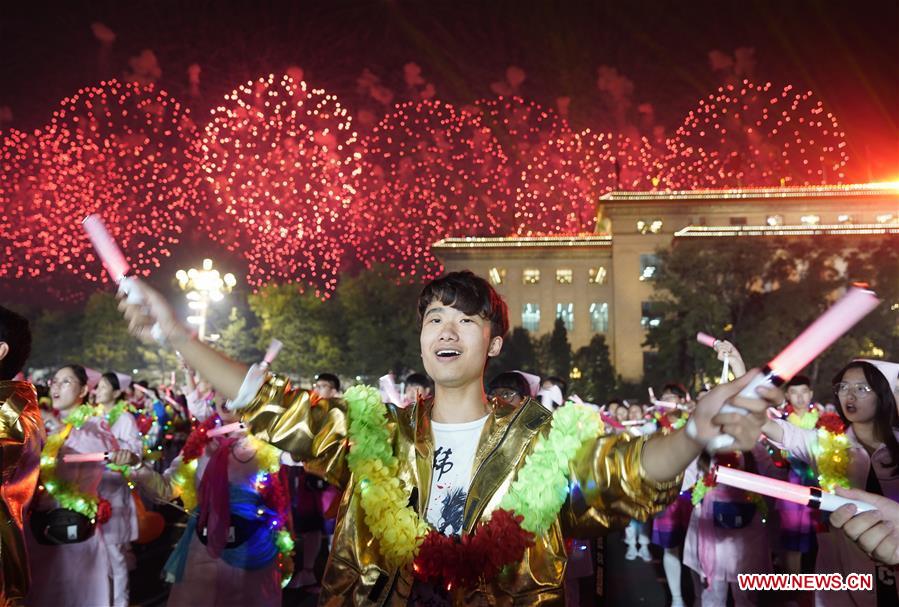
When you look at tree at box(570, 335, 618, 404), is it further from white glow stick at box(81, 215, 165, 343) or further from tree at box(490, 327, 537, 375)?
white glow stick at box(81, 215, 165, 343)

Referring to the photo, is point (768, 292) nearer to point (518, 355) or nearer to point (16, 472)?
point (518, 355)

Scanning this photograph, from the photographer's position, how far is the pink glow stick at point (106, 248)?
2619 millimetres

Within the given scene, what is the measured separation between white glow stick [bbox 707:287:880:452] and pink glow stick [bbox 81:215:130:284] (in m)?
2.21

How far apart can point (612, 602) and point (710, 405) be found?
22.1 ft

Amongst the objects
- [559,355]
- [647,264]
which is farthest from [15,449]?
[647,264]

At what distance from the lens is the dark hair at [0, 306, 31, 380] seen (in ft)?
12.6

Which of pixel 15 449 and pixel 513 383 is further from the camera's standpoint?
pixel 513 383

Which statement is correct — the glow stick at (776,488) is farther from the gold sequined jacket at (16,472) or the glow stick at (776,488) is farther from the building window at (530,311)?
the building window at (530,311)

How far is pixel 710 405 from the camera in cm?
213

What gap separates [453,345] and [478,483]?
0.57 meters

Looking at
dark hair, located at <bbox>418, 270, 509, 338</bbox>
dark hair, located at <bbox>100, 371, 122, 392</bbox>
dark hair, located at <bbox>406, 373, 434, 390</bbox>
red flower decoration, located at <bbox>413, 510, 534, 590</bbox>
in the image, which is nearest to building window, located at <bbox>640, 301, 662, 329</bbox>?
dark hair, located at <bbox>406, 373, 434, 390</bbox>

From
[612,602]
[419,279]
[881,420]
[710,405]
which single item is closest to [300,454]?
[710,405]

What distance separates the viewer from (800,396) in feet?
27.7

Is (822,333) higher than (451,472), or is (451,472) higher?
(822,333)
